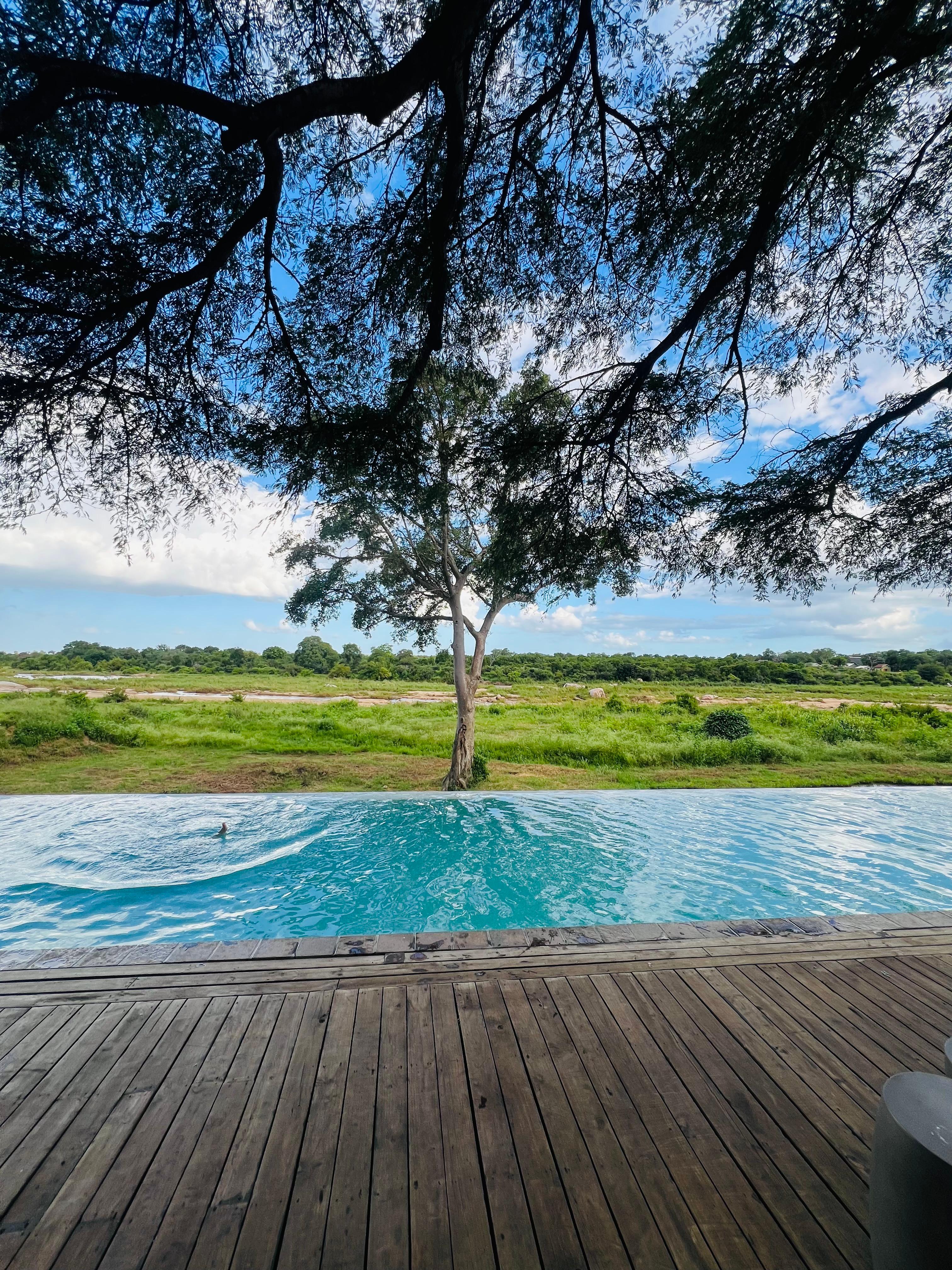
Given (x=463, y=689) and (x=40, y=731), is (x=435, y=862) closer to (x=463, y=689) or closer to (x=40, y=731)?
(x=463, y=689)

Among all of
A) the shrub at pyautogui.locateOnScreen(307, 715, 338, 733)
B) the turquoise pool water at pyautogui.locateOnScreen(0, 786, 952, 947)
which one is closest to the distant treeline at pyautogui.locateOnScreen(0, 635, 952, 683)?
the shrub at pyautogui.locateOnScreen(307, 715, 338, 733)

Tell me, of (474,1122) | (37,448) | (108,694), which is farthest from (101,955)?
(108,694)

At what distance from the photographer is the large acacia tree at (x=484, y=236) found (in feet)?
7.20

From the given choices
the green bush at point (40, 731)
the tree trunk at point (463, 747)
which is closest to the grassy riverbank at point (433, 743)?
the green bush at point (40, 731)

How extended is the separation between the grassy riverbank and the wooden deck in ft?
26.4

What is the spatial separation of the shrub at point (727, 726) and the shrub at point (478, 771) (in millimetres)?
7057

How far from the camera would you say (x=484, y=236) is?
2973mm

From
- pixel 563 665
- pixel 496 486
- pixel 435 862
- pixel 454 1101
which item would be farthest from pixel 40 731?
pixel 563 665

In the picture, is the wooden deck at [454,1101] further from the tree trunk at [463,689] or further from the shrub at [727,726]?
the shrub at [727,726]

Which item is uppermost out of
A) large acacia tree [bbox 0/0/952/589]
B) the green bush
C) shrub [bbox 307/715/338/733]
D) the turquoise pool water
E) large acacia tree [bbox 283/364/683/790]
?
large acacia tree [bbox 0/0/952/589]

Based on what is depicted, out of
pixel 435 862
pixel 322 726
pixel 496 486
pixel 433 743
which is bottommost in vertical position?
pixel 435 862

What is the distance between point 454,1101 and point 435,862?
553 centimetres

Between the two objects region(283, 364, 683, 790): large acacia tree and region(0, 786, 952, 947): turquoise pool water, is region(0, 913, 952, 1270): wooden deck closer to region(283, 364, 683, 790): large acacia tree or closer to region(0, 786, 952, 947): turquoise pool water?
region(283, 364, 683, 790): large acacia tree

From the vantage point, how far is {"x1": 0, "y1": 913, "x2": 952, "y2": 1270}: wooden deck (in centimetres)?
131
